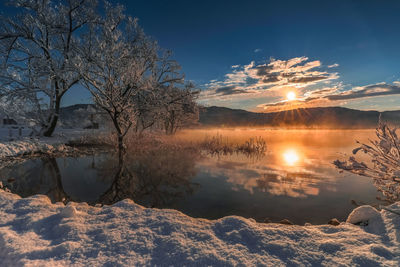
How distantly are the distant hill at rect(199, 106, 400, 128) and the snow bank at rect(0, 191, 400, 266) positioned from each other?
349ft

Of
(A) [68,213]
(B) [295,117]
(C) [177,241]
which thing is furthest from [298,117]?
(A) [68,213]

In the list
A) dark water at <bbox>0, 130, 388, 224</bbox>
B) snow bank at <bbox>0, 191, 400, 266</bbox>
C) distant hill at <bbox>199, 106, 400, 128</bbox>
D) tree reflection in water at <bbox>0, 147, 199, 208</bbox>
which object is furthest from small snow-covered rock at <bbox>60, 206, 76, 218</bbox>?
distant hill at <bbox>199, 106, 400, 128</bbox>

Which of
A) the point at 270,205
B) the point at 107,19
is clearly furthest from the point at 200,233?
the point at 107,19

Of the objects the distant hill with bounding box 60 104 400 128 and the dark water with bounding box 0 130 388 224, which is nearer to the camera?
the dark water with bounding box 0 130 388 224

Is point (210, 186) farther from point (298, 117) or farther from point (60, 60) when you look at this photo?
point (298, 117)

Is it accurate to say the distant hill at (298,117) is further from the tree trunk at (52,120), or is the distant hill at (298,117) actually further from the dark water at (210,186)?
the dark water at (210,186)

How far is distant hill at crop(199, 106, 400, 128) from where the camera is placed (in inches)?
4301

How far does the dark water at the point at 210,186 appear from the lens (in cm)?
485

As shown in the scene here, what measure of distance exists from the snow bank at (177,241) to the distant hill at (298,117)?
106525 millimetres

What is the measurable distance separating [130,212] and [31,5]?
1841 cm

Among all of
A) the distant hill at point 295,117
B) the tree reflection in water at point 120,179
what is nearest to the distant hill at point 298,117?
the distant hill at point 295,117

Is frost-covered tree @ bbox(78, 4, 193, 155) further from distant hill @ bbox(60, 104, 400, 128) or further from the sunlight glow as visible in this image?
distant hill @ bbox(60, 104, 400, 128)

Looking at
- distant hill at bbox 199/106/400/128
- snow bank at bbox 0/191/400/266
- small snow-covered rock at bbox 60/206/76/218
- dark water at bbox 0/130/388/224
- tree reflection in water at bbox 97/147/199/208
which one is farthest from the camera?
distant hill at bbox 199/106/400/128

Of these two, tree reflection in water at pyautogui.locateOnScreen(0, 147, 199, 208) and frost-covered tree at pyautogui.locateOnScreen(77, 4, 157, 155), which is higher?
frost-covered tree at pyautogui.locateOnScreen(77, 4, 157, 155)
